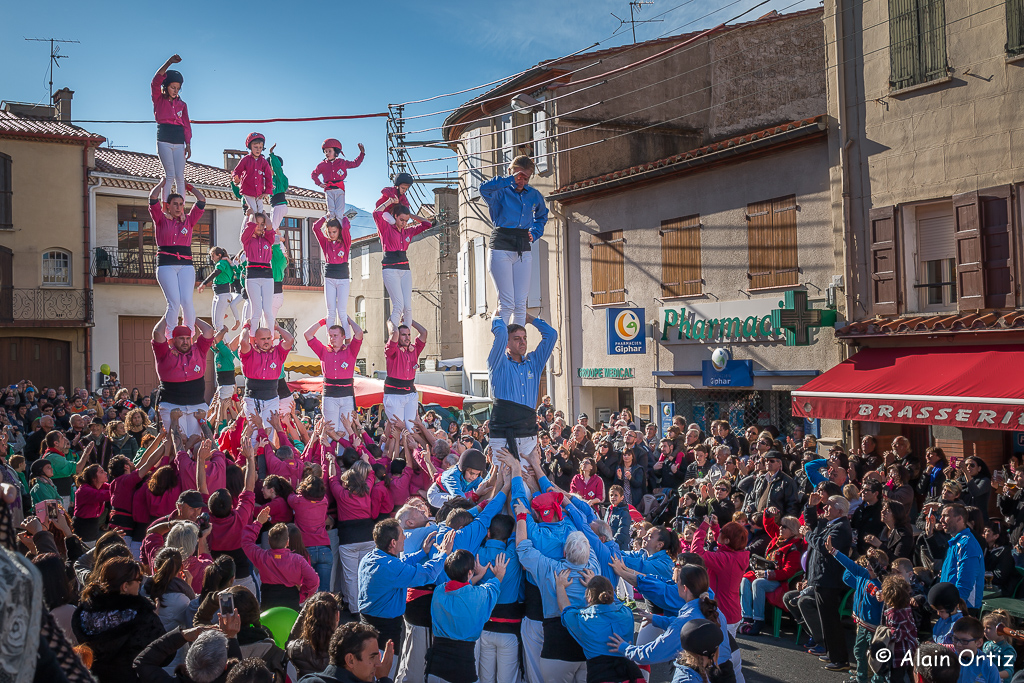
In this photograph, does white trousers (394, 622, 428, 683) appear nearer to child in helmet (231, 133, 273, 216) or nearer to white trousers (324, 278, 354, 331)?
white trousers (324, 278, 354, 331)

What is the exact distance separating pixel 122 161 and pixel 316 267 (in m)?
7.72

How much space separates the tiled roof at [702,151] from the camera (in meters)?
14.7

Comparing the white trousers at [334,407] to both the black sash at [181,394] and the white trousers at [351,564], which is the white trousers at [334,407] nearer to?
the black sash at [181,394]

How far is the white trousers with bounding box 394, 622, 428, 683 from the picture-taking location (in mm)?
5820

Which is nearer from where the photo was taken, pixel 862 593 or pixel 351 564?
pixel 862 593

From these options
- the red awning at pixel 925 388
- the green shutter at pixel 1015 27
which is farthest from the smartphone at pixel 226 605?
the green shutter at pixel 1015 27

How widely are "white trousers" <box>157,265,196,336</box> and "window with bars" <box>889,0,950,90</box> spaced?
1153 centimetres

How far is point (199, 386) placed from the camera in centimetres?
989

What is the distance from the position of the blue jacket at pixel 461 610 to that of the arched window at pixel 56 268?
81.3ft

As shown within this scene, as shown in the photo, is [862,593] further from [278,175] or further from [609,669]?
[278,175]

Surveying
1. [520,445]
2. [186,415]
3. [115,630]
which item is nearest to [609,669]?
[520,445]

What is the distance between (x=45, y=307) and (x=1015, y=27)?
84.6 ft

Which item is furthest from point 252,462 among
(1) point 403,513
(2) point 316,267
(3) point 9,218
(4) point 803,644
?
(2) point 316,267

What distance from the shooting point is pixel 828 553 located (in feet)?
25.1
